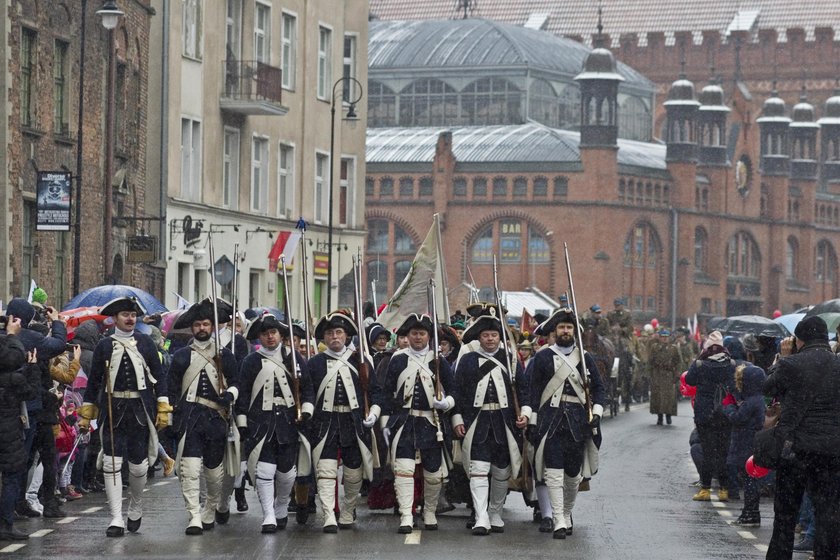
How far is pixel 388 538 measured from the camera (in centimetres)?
1664

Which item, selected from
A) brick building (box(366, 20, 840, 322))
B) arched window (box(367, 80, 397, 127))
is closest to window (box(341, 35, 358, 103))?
brick building (box(366, 20, 840, 322))

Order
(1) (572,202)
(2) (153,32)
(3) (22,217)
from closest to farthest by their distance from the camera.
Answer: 1. (3) (22,217)
2. (2) (153,32)
3. (1) (572,202)

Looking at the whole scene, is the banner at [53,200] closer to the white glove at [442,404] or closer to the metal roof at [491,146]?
the white glove at [442,404]

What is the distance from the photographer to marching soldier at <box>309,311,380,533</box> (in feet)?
56.4

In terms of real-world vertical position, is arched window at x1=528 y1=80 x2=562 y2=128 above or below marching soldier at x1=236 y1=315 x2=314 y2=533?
above

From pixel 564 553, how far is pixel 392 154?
77908 millimetres

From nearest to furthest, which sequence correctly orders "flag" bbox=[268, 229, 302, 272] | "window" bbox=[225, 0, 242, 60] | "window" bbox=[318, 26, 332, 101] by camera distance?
Result: 1. "flag" bbox=[268, 229, 302, 272]
2. "window" bbox=[225, 0, 242, 60]
3. "window" bbox=[318, 26, 332, 101]

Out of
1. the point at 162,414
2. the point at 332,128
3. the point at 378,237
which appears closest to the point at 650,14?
the point at 378,237

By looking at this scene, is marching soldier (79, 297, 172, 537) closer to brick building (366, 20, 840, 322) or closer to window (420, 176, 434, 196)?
brick building (366, 20, 840, 322)

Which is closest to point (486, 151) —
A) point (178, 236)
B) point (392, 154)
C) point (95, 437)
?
point (392, 154)

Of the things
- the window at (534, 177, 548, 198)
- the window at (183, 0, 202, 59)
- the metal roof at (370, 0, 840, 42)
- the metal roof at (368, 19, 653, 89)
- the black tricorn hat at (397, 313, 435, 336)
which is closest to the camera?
the black tricorn hat at (397, 313, 435, 336)

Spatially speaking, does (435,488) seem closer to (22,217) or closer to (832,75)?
(22,217)

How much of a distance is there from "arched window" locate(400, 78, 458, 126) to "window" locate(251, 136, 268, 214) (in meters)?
49.0

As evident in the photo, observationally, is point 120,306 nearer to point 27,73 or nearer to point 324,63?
point 27,73
